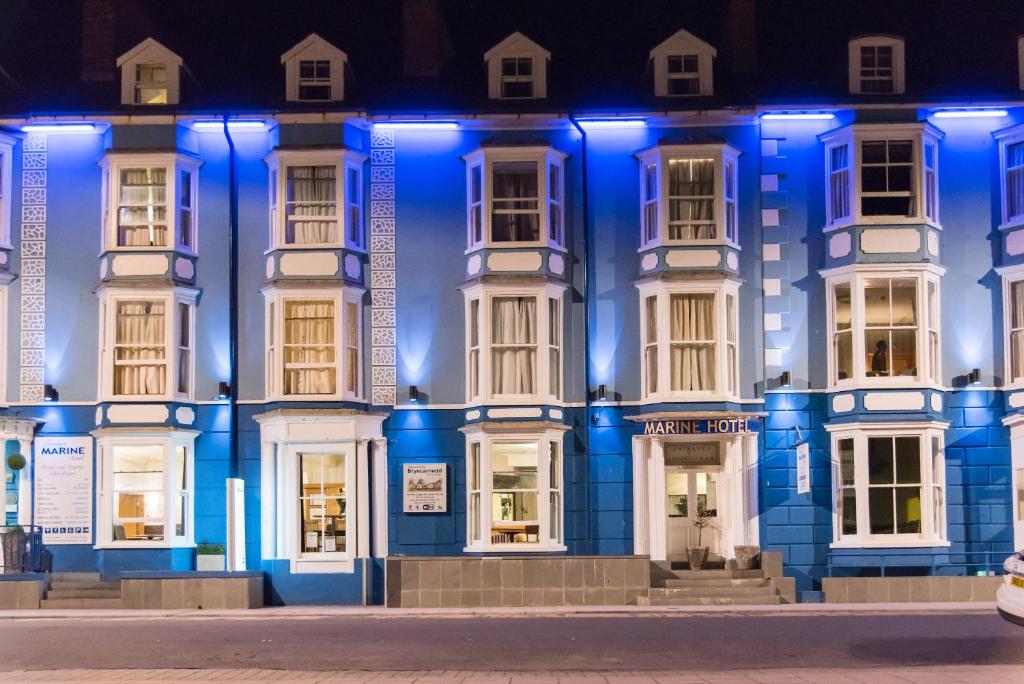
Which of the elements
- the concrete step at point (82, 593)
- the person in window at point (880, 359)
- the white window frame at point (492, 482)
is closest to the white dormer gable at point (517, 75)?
the white window frame at point (492, 482)

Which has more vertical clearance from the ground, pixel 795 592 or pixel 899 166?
pixel 899 166

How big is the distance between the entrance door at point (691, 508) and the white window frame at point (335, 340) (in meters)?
7.21

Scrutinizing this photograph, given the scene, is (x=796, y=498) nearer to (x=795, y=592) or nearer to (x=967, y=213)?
(x=795, y=592)

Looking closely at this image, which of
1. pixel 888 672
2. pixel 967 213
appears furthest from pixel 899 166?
pixel 888 672

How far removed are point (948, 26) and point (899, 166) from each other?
489 centimetres

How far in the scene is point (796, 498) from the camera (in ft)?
105

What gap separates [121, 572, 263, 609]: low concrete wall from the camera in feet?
95.7

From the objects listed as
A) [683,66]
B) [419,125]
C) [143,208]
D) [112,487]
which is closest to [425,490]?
[112,487]

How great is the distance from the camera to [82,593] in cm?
3031

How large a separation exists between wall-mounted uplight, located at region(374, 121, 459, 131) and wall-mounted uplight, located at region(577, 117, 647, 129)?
2877 millimetres

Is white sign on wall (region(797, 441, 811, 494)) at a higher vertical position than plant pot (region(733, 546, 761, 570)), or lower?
higher

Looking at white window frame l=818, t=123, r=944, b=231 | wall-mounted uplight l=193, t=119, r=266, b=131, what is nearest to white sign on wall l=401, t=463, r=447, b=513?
wall-mounted uplight l=193, t=119, r=266, b=131

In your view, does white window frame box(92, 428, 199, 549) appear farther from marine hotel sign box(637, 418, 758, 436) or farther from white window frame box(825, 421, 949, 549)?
white window frame box(825, 421, 949, 549)

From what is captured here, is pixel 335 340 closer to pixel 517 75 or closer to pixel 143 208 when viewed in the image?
pixel 143 208
